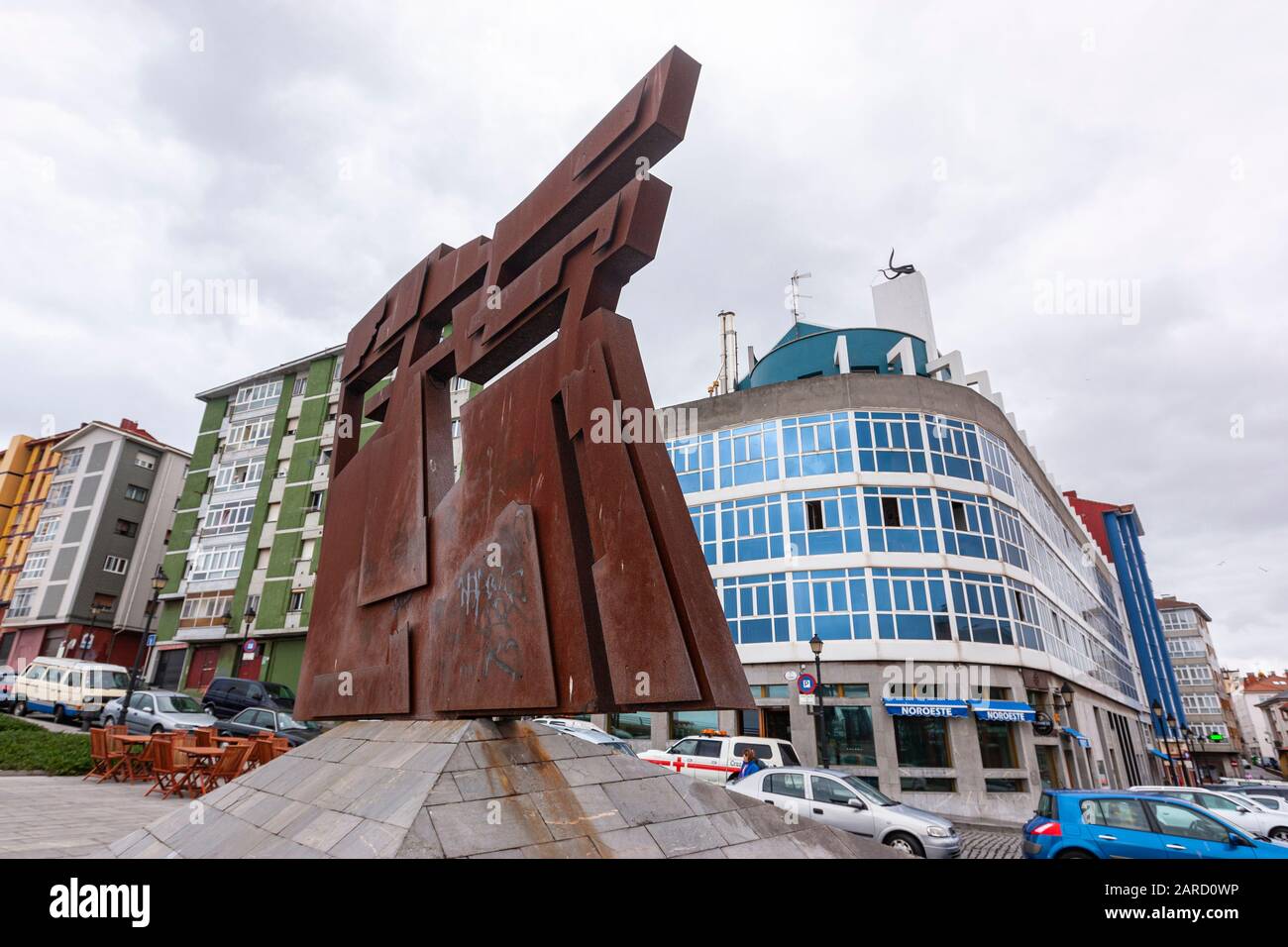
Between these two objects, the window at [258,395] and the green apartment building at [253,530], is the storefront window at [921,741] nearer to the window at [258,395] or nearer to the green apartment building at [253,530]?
the green apartment building at [253,530]

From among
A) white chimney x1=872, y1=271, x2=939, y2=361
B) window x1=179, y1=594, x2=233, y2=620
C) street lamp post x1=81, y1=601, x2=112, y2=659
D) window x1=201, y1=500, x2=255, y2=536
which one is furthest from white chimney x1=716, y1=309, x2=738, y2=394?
street lamp post x1=81, y1=601, x2=112, y2=659

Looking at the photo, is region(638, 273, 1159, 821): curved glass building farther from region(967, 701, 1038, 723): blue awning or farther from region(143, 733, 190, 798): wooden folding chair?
region(143, 733, 190, 798): wooden folding chair

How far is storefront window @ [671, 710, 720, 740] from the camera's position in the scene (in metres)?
24.1

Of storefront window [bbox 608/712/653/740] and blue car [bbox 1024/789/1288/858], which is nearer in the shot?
blue car [bbox 1024/789/1288/858]

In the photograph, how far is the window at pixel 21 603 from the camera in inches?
1622

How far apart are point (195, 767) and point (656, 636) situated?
34.1ft

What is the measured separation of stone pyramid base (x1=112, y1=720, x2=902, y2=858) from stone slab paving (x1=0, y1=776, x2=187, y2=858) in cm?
103

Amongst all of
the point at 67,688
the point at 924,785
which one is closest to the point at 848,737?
the point at 924,785

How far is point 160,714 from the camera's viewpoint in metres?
17.4

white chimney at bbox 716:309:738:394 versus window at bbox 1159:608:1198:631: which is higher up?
white chimney at bbox 716:309:738:394

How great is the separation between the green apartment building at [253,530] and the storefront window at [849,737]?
65.9 feet

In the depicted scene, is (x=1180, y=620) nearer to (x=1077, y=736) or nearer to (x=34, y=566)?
(x=1077, y=736)
